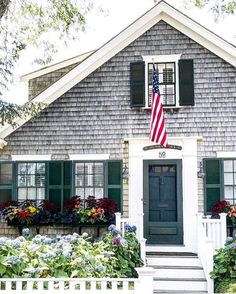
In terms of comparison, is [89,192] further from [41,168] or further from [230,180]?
[230,180]

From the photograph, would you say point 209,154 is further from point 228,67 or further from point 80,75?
point 80,75

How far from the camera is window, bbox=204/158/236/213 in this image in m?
10.3

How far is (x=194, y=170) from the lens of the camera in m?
10.4

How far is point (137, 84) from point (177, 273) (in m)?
4.48

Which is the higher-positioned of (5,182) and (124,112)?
(124,112)

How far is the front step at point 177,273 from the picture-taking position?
8.08 metres

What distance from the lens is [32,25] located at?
550 inches

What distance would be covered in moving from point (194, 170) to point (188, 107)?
1.46 metres

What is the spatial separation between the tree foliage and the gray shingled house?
2.27 meters

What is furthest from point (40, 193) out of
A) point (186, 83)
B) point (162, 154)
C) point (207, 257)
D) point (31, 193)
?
point (207, 257)

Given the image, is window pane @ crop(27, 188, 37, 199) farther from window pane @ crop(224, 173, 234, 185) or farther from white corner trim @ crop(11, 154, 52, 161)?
window pane @ crop(224, 173, 234, 185)

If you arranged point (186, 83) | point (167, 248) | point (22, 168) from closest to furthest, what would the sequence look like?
point (167, 248) → point (186, 83) → point (22, 168)

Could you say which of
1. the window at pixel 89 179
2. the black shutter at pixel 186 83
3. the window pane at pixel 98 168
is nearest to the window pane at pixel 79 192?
the window at pixel 89 179

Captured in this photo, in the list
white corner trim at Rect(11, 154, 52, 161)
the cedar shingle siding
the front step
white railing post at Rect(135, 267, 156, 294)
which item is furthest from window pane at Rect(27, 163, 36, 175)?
white railing post at Rect(135, 267, 156, 294)
